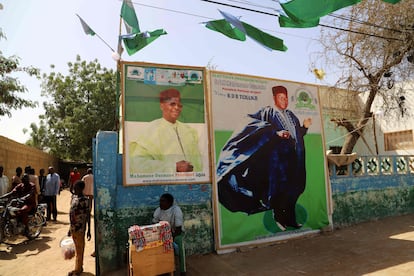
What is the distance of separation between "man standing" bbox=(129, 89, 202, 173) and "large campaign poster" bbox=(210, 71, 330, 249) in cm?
56

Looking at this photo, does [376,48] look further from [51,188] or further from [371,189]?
[51,188]

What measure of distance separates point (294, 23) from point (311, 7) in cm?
45

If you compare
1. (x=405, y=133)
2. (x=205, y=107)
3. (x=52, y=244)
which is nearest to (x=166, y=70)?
(x=205, y=107)

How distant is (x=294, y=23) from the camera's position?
18.3ft

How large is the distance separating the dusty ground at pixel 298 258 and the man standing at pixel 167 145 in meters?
1.78

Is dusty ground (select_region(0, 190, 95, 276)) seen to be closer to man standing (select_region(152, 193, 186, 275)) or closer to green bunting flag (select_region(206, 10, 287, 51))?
man standing (select_region(152, 193, 186, 275))

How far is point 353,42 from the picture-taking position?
36.2ft

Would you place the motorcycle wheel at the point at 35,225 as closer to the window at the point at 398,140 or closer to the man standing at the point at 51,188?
the man standing at the point at 51,188

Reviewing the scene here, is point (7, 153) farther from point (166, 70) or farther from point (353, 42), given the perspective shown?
point (353, 42)

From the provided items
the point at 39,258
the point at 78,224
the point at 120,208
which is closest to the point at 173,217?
the point at 120,208

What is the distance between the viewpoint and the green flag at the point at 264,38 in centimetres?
584

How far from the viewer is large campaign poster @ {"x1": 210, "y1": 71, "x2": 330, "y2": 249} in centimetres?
632

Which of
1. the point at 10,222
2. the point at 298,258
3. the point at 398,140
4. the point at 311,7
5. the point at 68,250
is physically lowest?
the point at 298,258

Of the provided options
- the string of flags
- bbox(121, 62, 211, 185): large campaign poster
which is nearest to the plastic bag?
bbox(121, 62, 211, 185): large campaign poster
